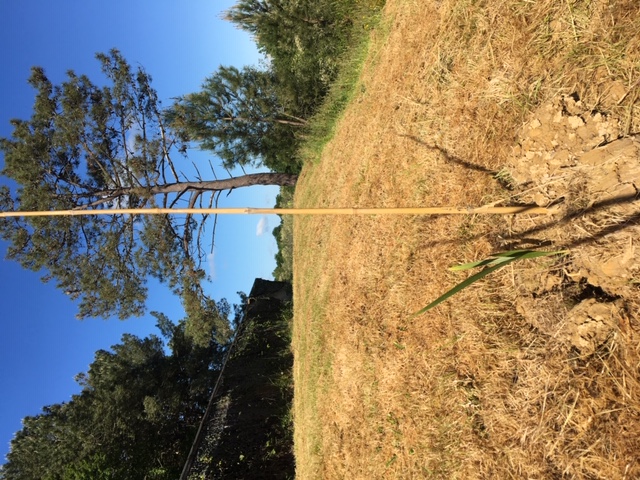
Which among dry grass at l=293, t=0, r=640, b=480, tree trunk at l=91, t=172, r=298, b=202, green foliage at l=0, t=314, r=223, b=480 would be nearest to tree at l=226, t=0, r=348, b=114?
tree trunk at l=91, t=172, r=298, b=202

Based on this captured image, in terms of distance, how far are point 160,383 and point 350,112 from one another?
1443 cm

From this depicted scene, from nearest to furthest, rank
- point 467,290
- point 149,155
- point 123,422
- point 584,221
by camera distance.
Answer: point 584,221, point 467,290, point 149,155, point 123,422

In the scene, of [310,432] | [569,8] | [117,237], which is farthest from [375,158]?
[117,237]

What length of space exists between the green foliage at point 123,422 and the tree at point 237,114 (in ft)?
25.5

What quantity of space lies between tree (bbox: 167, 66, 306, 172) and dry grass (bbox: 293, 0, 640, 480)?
5.60m

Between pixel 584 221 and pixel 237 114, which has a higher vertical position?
pixel 237 114

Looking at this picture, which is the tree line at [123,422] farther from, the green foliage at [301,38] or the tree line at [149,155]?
the green foliage at [301,38]

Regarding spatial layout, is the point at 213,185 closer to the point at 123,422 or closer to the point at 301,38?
the point at 301,38

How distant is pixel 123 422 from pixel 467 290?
51.5 ft

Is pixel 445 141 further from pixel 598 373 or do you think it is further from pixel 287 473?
pixel 287 473

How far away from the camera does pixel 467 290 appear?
3.20 metres

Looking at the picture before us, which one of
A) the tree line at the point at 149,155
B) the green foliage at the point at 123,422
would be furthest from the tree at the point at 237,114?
the green foliage at the point at 123,422

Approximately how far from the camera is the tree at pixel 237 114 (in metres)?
11.4

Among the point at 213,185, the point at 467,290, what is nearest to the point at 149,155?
the point at 213,185
